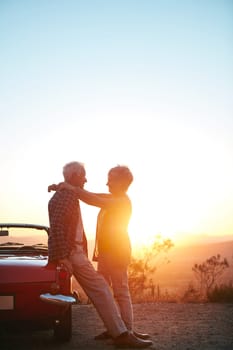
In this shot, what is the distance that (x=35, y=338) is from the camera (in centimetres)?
641

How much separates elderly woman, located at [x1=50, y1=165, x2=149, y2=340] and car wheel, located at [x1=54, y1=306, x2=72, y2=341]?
1.94 feet

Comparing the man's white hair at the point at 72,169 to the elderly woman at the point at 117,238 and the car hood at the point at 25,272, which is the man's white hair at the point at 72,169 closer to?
the elderly woman at the point at 117,238

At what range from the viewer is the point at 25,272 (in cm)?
550

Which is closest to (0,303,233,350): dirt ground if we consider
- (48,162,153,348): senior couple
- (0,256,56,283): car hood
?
(48,162,153,348): senior couple

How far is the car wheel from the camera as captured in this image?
18.9 feet

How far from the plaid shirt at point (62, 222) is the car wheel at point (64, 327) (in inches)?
33.2

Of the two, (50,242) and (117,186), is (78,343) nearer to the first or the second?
(50,242)

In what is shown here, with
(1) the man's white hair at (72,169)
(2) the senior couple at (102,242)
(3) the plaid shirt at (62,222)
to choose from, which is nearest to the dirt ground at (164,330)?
(2) the senior couple at (102,242)

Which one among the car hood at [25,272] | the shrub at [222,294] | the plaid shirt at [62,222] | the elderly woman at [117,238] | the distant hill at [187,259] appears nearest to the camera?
the plaid shirt at [62,222]

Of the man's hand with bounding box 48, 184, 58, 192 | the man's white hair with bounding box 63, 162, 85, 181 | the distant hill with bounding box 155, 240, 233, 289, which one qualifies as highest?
the man's white hair with bounding box 63, 162, 85, 181

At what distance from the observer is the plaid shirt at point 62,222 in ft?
17.3

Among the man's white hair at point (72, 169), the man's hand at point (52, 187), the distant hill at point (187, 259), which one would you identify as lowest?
the distant hill at point (187, 259)

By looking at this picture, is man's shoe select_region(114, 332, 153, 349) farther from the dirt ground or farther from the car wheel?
the car wheel

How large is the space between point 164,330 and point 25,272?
2448 mm
